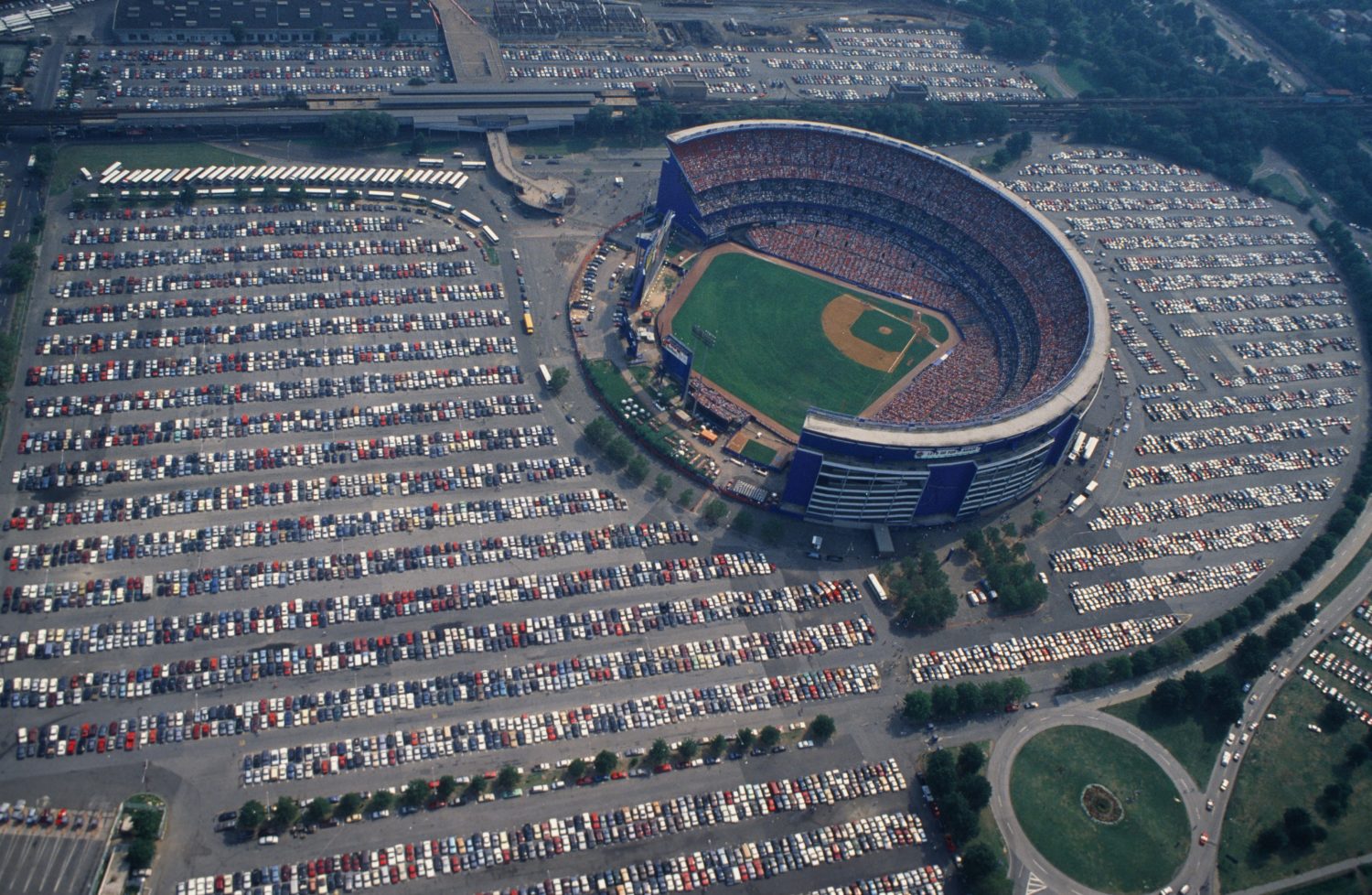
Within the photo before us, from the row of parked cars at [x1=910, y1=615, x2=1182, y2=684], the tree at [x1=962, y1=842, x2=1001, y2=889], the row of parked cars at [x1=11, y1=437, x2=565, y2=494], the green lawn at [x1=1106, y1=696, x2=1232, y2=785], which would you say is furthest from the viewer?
the row of parked cars at [x1=11, y1=437, x2=565, y2=494]

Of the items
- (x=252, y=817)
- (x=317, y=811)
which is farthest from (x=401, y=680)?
(x=252, y=817)

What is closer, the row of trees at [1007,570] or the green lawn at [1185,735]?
the green lawn at [1185,735]

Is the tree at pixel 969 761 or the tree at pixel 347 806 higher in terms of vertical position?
the tree at pixel 969 761

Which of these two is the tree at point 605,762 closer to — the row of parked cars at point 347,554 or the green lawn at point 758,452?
the row of parked cars at point 347,554

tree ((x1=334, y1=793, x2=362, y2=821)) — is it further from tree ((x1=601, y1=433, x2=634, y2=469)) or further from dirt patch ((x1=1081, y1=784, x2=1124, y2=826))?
dirt patch ((x1=1081, y1=784, x2=1124, y2=826))

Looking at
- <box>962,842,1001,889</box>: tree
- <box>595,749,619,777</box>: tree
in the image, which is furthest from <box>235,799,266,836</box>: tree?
<box>962,842,1001,889</box>: tree

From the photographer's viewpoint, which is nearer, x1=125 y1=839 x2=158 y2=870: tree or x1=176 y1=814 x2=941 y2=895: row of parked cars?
x1=125 y1=839 x2=158 y2=870: tree

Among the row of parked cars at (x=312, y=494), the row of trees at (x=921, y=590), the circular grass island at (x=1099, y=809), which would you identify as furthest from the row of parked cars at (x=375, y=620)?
the circular grass island at (x=1099, y=809)
